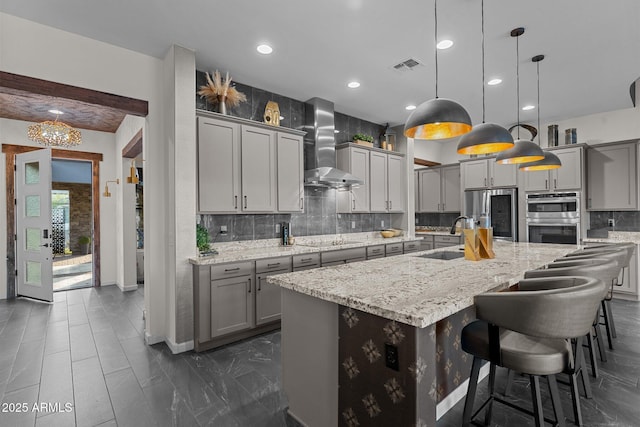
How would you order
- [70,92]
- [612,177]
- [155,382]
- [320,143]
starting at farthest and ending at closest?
1. [612,177]
2. [320,143]
3. [70,92]
4. [155,382]

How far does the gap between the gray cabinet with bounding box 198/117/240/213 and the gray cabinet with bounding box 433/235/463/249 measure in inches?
173

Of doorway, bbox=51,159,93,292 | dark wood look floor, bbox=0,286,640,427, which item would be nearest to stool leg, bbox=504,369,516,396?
dark wood look floor, bbox=0,286,640,427

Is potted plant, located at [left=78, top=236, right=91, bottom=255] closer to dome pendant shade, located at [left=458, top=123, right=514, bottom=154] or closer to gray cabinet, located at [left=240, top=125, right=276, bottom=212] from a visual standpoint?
gray cabinet, located at [left=240, top=125, right=276, bottom=212]

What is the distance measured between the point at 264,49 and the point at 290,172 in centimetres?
148

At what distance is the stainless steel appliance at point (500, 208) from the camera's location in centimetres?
558

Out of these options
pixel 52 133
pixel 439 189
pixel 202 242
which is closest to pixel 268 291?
pixel 202 242

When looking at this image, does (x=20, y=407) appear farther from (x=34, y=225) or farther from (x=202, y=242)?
(x=34, y=225)

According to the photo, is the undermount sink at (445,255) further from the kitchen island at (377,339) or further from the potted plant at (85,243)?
the potted plant at (85,243)

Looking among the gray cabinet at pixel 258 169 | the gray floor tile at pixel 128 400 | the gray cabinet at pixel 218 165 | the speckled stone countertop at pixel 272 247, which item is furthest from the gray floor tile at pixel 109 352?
the gray cabinet at pixel 258 169

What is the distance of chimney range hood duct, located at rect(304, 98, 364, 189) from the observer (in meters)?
4.50

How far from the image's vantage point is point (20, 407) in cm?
219

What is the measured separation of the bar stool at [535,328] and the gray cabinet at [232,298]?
7.29 ft

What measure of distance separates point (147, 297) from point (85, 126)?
3.89 m

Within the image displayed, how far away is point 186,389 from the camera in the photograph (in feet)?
7.82
